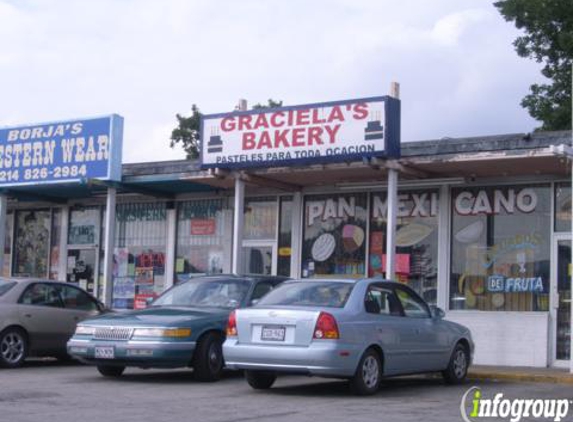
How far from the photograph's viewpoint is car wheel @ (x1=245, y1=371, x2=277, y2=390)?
12805 mm

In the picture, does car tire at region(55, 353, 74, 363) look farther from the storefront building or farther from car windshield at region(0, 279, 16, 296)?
the storefront building

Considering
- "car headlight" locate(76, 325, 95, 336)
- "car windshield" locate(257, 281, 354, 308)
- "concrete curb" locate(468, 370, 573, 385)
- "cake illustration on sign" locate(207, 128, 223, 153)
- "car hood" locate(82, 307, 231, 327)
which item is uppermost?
"cake illustration on sign" locate(207, 128, 223, 153)

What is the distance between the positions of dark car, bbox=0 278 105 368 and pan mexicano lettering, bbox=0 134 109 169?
367 cm

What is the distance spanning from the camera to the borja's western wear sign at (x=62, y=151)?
19703 mm

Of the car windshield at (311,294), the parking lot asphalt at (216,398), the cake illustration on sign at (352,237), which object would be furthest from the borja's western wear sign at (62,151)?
the car windshield at (311,294)

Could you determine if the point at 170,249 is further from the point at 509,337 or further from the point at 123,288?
the point at 509,337

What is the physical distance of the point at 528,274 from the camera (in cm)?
1741

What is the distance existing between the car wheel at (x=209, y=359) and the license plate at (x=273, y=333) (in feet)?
5.47

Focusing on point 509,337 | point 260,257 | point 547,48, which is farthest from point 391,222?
point 547,48

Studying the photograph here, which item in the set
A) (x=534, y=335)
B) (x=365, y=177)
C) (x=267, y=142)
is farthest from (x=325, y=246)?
(x=534, y=335)

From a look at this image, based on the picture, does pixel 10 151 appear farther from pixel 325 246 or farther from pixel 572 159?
pixel 572 159

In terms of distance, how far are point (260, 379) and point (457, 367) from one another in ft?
10.0

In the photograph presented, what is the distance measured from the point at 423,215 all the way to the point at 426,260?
0.82 meters

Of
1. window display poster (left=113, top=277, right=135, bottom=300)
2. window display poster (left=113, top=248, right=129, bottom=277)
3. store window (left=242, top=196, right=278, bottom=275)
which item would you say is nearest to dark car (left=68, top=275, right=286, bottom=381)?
store window (left=242, top=196, right=278, bottom=275)
